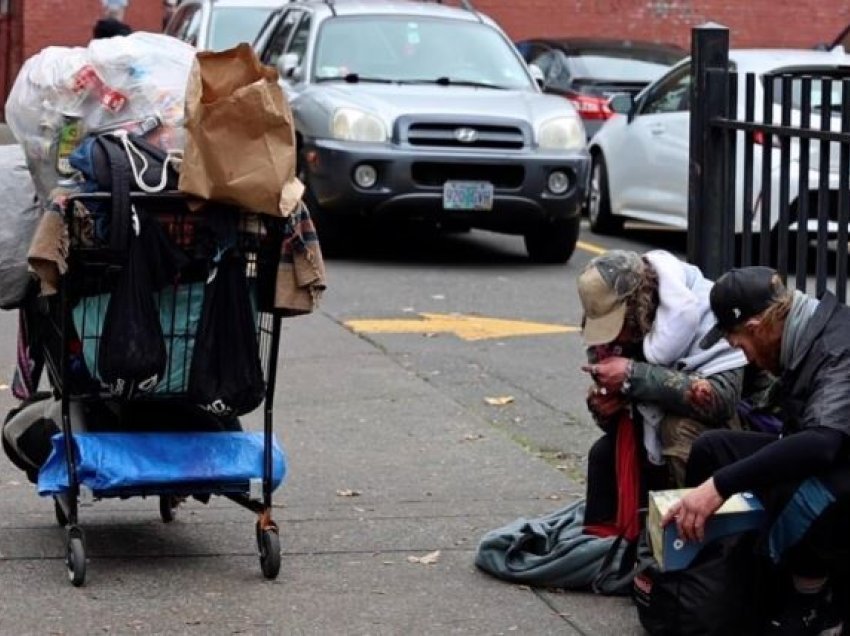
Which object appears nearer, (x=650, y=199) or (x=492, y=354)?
(x=492, y=354)

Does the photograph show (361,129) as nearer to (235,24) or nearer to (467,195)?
(467,195)

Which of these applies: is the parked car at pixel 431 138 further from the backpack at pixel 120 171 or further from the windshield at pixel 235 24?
the backpack at pixel 120 171

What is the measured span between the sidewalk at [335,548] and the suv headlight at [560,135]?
497 centimetres

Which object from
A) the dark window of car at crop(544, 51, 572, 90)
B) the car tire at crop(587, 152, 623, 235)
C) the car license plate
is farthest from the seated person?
the dark window of car at crop(544, 51, 572, 90)

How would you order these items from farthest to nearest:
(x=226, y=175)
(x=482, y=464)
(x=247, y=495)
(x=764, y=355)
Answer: (x=482, y=464) → (x=247, y=495) → (x=226, y=175) → (x=764, y=355)

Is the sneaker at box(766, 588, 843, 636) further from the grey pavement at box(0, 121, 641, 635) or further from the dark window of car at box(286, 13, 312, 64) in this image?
the dark window of car at box(286, 13, 312, 64)

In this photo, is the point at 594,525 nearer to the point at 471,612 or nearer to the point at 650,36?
the point at 471,612

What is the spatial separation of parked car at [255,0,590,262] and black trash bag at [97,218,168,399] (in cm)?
725

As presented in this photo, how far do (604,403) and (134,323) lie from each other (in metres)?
1.41

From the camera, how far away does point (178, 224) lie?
5.57m

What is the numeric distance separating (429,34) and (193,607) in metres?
9.13

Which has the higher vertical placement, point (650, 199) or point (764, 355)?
point (764, 355)

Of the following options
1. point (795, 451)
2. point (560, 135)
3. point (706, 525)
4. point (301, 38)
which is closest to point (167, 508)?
point (706, 525)

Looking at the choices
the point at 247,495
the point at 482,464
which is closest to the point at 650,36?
the point at 482,464
